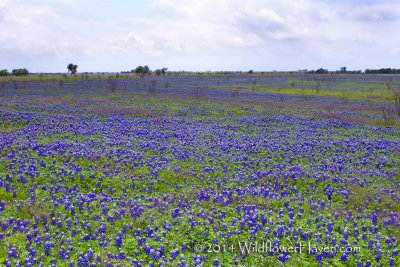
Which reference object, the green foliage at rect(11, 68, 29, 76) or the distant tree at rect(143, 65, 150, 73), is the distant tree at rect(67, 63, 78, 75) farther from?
the distant tree at rect(143, 65, 150, 73)

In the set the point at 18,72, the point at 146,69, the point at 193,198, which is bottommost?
the point at 193,198

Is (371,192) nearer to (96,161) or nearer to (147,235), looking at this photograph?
(147,235)

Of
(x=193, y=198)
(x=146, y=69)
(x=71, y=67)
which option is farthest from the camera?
(x=146, y=69)

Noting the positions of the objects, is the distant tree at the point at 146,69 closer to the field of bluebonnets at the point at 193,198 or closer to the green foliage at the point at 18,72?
the green foliage at the point at 18,72

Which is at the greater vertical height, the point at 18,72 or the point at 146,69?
the point at 146,69

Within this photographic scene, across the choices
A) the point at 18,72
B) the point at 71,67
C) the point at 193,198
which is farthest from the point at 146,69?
the point at 193,198

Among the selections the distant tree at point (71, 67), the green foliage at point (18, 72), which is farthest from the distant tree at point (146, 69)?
the green foliage at point (18, 72)

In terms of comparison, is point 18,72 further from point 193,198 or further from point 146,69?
point 193,198

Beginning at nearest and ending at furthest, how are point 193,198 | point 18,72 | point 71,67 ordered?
point 193,198
point 18,72
point 71,67

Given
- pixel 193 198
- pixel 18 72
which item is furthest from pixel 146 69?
pixel 193 198

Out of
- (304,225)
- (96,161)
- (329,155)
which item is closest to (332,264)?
(304,225)

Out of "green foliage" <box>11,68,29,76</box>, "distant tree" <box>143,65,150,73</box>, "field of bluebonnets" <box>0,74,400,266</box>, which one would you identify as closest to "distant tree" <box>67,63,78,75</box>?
"green foliage" <box>11,68,29,76</box>

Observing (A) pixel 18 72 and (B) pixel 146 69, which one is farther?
(B) pixel 146 69

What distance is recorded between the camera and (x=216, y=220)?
6.09 meters
